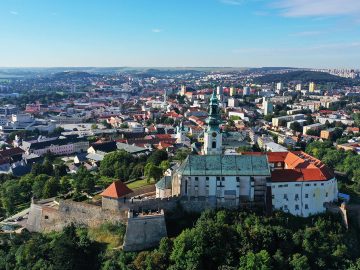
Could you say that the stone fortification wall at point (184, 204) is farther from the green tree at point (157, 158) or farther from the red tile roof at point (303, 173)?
the green tree at point (157, 158)

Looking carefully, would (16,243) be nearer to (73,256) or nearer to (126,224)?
(73,256)

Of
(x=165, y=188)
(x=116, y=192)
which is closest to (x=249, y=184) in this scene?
(x=165, y=188)

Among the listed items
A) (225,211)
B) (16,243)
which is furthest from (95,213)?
(225,211)

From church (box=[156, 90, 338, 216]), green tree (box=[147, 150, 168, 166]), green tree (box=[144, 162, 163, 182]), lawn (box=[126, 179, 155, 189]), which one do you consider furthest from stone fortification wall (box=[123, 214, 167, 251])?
green tree (box=[147, 150, 168, 166])

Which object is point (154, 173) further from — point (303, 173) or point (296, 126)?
point (296, 126)

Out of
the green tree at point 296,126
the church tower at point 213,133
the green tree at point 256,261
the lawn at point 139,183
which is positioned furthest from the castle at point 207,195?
the green tree at point 296,126

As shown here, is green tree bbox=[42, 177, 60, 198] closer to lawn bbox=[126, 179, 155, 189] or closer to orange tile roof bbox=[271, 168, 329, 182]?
lawn bbox=[126, 179, 155, 189]
